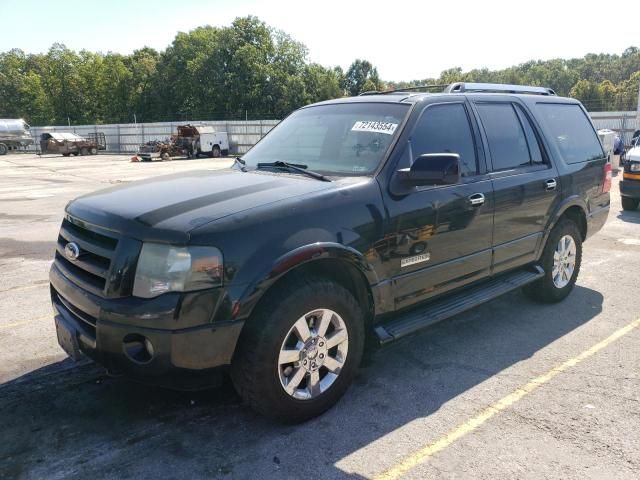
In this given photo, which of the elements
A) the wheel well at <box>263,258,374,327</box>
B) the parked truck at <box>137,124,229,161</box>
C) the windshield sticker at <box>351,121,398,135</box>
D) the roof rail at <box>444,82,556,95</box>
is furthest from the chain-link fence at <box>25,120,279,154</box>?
the wheel well at <box>263,258,374,327</box>

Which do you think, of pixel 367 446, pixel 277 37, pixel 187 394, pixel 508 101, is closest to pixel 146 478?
pixel 187 394

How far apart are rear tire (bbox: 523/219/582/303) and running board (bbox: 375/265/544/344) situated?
248mm

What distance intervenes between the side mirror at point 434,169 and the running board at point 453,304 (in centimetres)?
94

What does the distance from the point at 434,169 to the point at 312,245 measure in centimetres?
92

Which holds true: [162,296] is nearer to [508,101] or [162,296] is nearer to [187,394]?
[187,394]

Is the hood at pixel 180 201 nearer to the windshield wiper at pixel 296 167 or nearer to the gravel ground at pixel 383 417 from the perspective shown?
the windshield wiper at pixel 296 167

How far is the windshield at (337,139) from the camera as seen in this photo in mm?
3598

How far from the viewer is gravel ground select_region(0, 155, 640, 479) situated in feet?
8.86

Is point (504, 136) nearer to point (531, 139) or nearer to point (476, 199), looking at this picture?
point (531, 139)

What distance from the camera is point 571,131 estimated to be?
5.29 meters

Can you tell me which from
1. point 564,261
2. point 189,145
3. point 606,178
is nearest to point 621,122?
point 606,178

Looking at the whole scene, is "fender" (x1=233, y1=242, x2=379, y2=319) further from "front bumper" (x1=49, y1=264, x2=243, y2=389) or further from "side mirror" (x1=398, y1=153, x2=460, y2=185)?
"side mirror" (x1=398, y1=153, x2=460, y2=185)

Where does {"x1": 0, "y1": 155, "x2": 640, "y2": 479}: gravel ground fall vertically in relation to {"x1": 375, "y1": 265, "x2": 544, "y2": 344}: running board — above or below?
below

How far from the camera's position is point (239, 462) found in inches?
107
